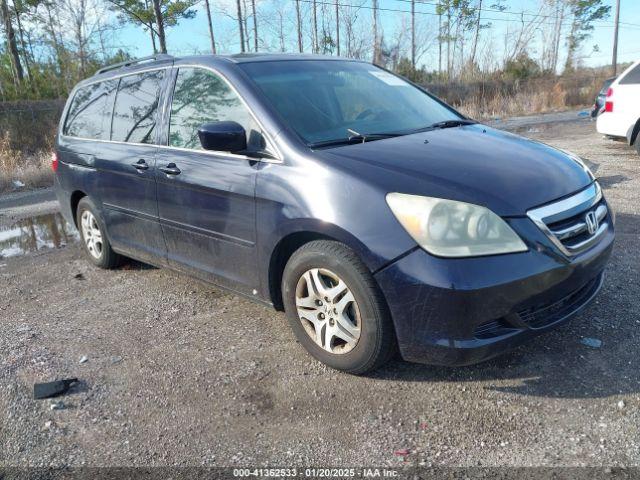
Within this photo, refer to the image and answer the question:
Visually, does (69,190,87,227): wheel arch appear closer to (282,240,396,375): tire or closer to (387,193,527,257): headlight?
(282,240,396,375): tire

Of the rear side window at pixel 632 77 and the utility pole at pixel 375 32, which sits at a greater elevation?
the utility pole at pixel 375 32

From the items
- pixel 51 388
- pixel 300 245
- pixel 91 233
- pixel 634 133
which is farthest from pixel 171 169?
pixel 634 133

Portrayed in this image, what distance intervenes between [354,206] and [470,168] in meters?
0.68

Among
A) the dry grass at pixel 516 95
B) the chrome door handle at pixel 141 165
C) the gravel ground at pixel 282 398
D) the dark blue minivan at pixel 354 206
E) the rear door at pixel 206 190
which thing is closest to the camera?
the gravel ground at pixel 282 398

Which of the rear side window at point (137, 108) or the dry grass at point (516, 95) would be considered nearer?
the rear side window at point (137, 108)

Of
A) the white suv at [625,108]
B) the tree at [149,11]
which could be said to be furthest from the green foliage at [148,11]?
the white suv at [625,108]

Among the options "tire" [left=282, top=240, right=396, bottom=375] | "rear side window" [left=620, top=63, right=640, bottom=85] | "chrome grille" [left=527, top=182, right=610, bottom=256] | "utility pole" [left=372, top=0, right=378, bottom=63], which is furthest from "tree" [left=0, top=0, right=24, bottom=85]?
"chrome grille" [left=527, top=182, right=610, bottom=256]

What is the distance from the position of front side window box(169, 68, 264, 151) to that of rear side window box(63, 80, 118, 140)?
1136 mm

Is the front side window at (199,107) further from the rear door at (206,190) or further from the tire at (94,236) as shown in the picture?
the tire at (94,236)

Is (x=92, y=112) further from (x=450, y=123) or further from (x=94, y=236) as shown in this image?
Result: (x=450, y=123)

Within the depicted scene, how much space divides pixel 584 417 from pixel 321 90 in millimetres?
2503

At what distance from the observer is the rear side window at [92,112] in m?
4.64

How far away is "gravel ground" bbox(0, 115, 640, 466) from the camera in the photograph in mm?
2365

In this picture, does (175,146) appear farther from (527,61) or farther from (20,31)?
(527,61)
